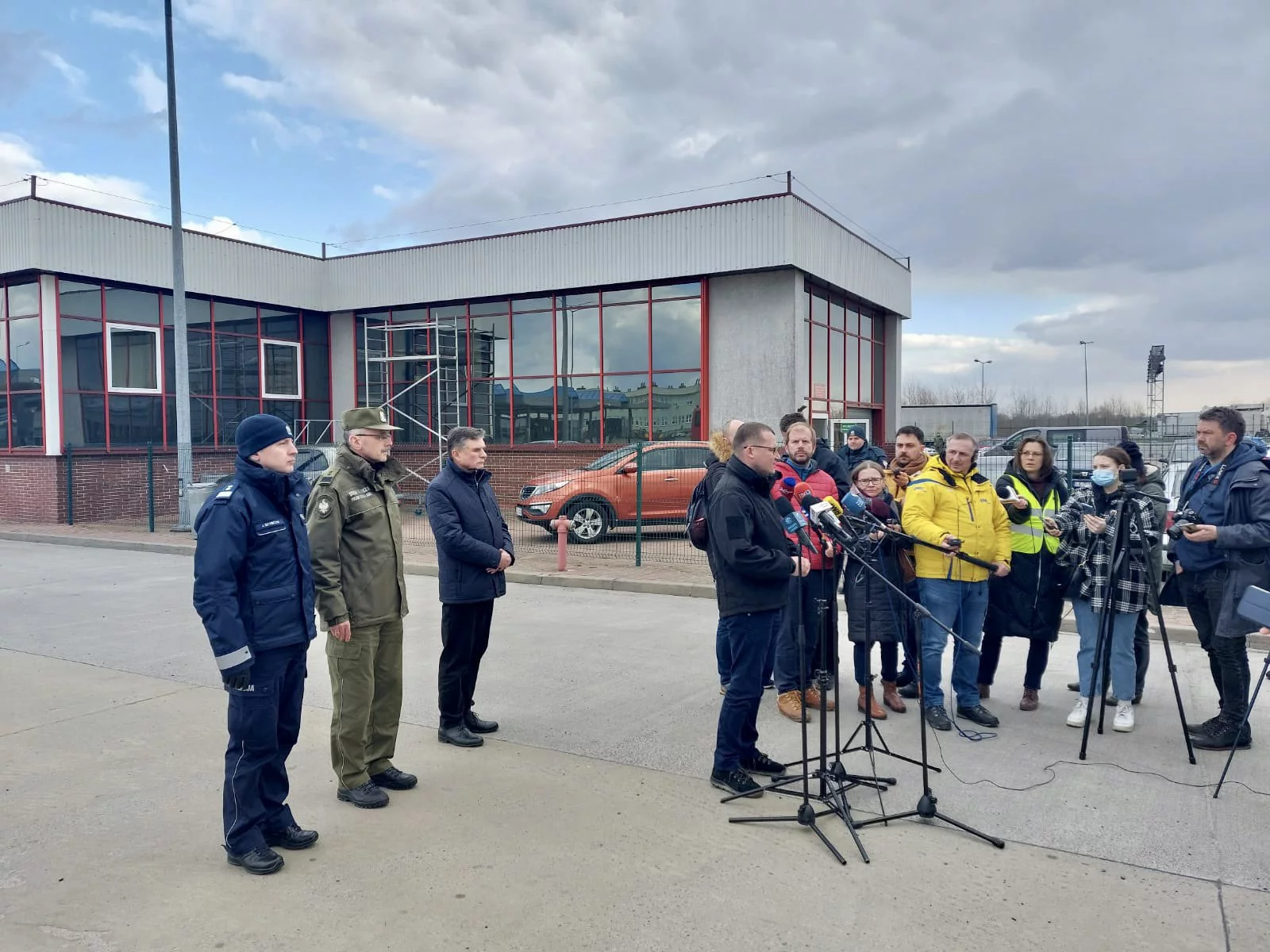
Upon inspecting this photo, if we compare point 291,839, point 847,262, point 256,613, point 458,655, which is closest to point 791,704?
point 458,655

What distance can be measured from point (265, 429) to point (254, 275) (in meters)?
21.8

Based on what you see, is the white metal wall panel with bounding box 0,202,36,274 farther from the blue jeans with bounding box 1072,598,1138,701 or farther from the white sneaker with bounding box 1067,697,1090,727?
the white sneaker with bounding box 1067,697,1090,727

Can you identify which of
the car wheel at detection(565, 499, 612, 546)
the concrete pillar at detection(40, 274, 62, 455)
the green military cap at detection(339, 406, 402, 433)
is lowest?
the car wheel at detection(565, 499, 612, 546)

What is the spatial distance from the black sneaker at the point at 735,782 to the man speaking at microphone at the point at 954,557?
164 centimetres

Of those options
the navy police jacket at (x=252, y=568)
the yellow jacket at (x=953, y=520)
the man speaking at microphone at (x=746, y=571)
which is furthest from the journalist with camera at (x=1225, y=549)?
the navy police jacket at (x=252, y=568)

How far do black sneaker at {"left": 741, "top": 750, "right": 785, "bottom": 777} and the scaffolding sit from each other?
61.2ft

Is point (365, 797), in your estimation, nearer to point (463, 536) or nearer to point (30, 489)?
point (463, 536)

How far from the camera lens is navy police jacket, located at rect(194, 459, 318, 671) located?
12.1 ft

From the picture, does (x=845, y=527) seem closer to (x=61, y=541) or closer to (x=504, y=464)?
(x=61, y=541)

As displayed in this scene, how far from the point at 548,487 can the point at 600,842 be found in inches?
438

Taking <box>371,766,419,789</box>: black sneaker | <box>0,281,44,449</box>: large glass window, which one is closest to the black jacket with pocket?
<box>371,766,419,789</box>: black sneaker

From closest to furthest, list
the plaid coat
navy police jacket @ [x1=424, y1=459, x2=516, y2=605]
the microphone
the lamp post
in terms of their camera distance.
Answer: the microphone, navy police jacket @ [x1=424, y1=459, x2=516, y2=605], the plaid coat, the lamp post

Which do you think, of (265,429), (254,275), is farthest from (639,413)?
(265,429)

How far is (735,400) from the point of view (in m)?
20.7
